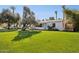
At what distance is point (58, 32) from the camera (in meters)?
2.27

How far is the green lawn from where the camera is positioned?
88.3 inches

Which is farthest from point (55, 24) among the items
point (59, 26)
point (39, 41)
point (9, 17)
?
point (9, 17)

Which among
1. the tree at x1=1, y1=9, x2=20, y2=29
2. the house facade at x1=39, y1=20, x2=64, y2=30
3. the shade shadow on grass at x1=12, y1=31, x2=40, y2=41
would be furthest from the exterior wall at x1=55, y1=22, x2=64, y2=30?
the tree at x1=1, y1=9, x2=20, y2=29

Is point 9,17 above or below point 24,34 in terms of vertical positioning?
above

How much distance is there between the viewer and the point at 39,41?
2.26 m

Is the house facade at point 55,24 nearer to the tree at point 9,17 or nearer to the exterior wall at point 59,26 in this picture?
the exterior wall at point 59,26

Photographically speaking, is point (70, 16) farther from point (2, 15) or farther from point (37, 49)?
point (2, 15)

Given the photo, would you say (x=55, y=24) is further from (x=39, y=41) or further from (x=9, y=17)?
(x=9, y=17)

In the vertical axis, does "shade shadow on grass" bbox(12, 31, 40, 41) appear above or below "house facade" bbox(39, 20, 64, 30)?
below

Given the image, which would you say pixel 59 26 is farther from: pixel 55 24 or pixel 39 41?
pixel 39 41

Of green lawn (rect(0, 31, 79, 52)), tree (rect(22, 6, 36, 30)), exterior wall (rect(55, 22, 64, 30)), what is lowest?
green lawn (rect(0, 31, 79, 52))

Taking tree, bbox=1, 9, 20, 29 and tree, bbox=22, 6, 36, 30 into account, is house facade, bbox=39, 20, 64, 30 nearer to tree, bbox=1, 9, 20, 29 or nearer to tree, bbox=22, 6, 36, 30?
tree, bbox=22, 6, 36, 30
